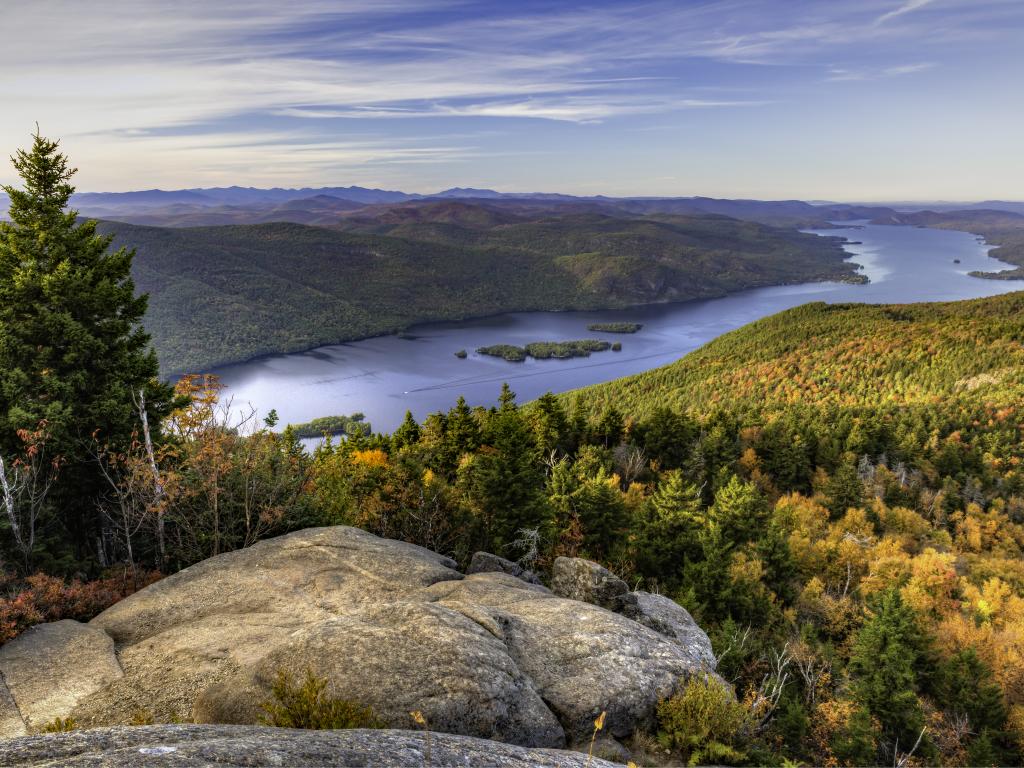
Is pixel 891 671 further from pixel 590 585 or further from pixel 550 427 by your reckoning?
pixel 550 427

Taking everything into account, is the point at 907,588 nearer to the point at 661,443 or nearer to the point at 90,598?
the point at 661,443

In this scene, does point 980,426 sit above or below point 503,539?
below

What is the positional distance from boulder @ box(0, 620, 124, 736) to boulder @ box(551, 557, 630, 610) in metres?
12.1

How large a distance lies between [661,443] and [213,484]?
5589 cm

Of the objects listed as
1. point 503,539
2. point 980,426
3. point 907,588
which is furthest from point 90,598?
point 980,426

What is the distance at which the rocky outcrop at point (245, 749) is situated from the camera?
6.08 m

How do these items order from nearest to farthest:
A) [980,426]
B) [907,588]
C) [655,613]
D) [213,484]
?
[655,613] → [213,484] → [907,588] → [980,426]

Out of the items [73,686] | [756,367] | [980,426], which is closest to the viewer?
[73,686]

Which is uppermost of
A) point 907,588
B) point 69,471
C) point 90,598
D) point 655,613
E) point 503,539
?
point 69,471

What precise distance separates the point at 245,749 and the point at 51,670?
29.3ft

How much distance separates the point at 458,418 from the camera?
174ft

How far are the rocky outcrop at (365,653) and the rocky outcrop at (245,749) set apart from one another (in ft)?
6.44

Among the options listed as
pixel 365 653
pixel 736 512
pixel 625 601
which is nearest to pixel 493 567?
pixel 625 601

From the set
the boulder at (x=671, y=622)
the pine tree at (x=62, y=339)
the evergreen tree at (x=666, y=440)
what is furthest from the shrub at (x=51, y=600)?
the evergreen tree at (x=666, y=440)
